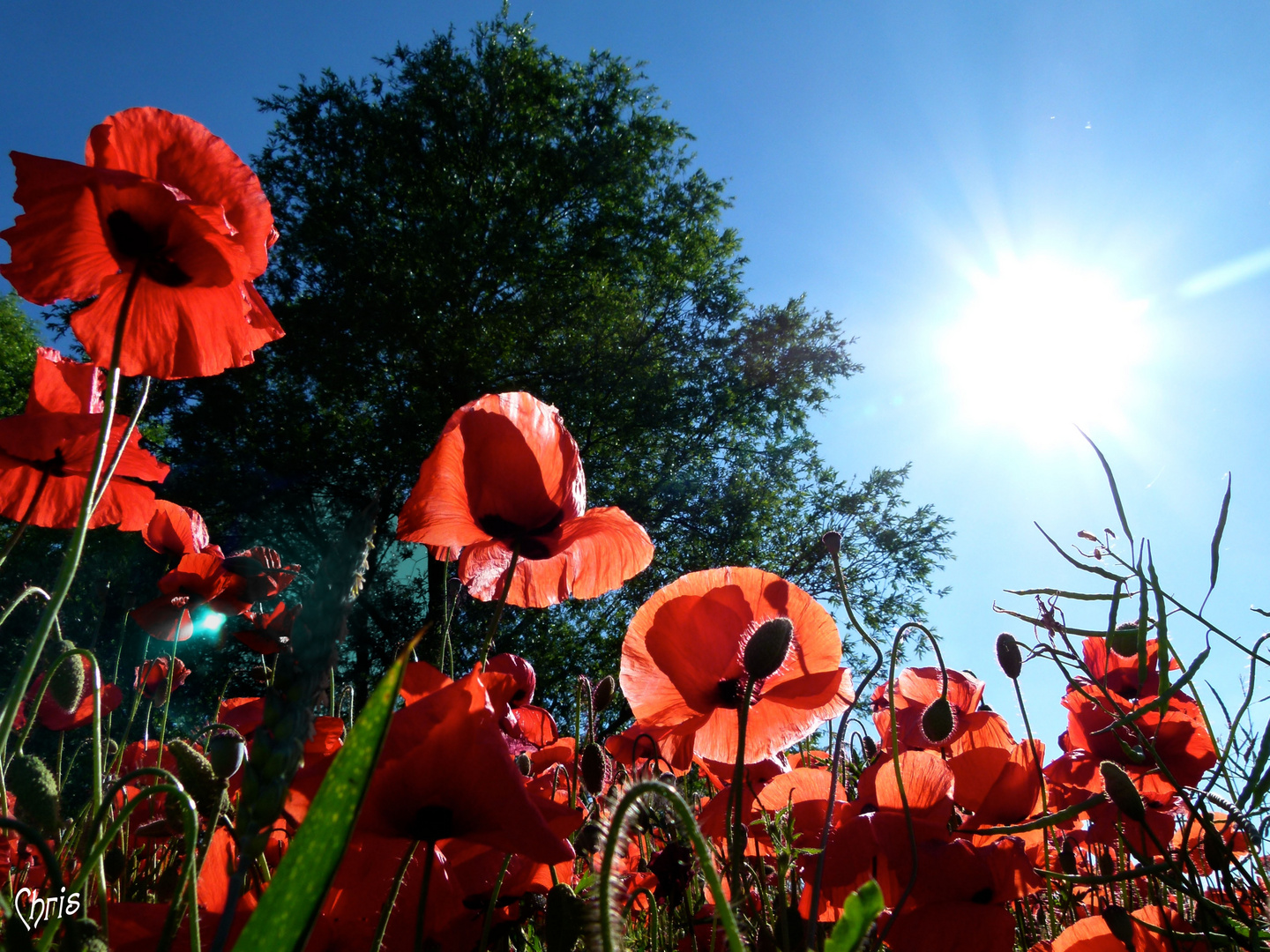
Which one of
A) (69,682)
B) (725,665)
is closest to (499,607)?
(725,665)

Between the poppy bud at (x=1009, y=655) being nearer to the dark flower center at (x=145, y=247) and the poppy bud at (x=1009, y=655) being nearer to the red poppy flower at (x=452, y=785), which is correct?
the red poppy flower at (x=452, y=785)

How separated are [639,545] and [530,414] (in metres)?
0.28

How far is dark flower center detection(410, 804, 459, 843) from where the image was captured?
72 cm

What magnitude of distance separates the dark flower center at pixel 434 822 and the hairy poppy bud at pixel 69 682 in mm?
765

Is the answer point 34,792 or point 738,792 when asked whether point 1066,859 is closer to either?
point 738,792

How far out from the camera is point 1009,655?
1.53m

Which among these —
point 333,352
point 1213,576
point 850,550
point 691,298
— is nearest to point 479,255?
point 333,352

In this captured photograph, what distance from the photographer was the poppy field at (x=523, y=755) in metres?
0.71

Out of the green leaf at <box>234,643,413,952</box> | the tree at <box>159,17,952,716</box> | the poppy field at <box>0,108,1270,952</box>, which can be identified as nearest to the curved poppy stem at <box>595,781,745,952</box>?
the poppy field at <box>0,108,1270,952</box>

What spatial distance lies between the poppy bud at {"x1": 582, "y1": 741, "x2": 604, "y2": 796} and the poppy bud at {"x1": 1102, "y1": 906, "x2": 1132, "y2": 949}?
0.73 m

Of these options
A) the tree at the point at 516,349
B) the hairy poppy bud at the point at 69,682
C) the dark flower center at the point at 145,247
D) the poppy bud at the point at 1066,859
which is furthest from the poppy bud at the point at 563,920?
the tree at the point at 516,349

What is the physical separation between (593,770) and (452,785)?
26.4 inches

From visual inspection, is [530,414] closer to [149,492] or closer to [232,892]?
[149,492]

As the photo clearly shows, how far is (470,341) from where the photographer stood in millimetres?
12219
